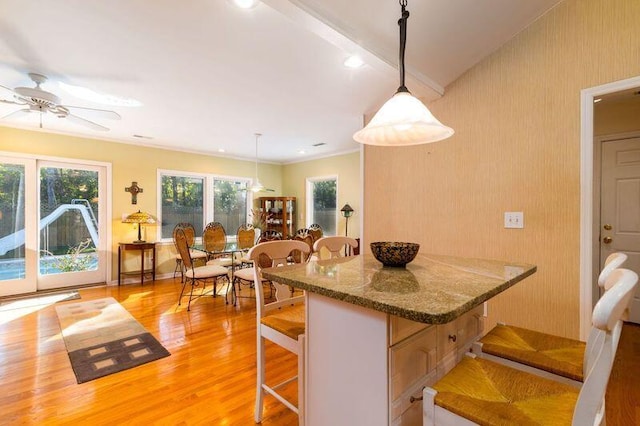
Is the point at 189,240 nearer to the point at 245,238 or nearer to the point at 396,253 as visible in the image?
the point at 245,238

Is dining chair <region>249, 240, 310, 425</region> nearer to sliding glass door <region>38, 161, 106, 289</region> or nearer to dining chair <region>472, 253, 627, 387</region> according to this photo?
dining chair <region>472, 253, 627, 387</region>

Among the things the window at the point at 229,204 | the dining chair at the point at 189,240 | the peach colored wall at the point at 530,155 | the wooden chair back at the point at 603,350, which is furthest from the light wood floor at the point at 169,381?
the window at the point at 229,204

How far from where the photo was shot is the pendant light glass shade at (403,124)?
4.52 feet

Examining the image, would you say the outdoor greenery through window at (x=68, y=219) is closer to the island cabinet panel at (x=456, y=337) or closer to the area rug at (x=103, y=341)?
the area rug at (x=103, y=341)

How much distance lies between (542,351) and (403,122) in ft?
3.86

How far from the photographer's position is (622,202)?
321cm

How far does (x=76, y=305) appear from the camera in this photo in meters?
3.87

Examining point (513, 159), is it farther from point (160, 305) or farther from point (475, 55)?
point (160, 305)

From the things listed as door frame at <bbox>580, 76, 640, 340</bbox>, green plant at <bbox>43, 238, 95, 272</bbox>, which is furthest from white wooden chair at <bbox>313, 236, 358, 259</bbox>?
green plant at <bbox>43, 238, 95, 272</bbox>

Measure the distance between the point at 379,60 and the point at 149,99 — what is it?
254cm

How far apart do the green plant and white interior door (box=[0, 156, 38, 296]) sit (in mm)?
282

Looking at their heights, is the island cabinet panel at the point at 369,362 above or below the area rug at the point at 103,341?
above

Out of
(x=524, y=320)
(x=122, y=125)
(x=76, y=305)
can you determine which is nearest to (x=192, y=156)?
(x=122, y=125)

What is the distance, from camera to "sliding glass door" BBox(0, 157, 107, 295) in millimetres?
4250
